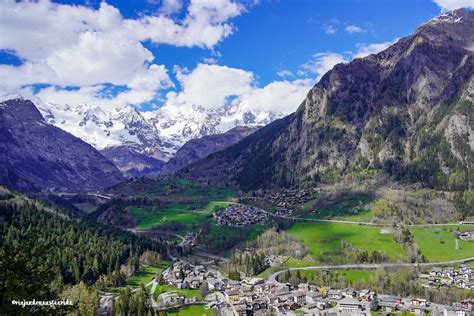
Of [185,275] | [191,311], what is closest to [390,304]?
[191,311]

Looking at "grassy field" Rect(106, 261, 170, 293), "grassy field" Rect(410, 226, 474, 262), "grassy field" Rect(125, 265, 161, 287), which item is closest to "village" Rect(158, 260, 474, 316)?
"grassy field" Rect(125, 265, 161, 287)

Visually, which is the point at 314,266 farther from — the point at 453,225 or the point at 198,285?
the point at 453,225

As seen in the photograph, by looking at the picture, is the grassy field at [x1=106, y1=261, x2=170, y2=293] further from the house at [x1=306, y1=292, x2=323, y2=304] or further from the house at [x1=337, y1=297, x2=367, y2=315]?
the house at [x1=337, y1=297, x2=367, y2=315]

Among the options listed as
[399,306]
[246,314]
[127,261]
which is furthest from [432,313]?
[127,261]

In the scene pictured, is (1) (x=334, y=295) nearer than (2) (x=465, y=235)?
Yes

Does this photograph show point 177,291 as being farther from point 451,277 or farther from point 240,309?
point 451,277

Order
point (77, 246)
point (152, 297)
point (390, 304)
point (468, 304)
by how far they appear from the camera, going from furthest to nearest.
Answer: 1. point (77, 246)
2. point (152, 297)
3. point (390, 304)
4. point (468, 304)

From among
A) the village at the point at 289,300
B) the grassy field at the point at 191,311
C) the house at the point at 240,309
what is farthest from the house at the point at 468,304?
the grassy field at the point at 191,311
